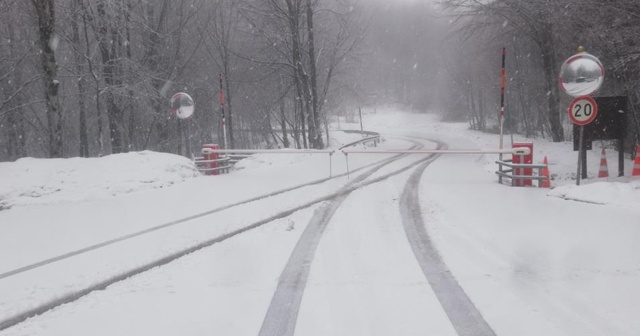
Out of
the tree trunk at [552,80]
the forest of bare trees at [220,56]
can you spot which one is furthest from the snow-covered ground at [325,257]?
the tree trunk at [552,80]

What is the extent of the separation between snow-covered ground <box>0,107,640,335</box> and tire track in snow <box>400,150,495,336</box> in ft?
0.30

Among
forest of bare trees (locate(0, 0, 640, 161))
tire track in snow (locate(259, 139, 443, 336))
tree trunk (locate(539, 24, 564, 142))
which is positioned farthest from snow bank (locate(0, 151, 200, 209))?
tree trunk (locate(539, 24, 564, 142))

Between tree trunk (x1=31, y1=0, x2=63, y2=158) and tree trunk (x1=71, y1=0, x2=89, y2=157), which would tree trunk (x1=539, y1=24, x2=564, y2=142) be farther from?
tree trunk (x1=31, y1=0, x2=63, y2=158)

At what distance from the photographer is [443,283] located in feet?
15.4

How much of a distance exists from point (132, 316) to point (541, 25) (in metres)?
25.6

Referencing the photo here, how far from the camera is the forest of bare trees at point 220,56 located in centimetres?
1619

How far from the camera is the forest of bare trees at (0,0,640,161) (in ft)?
53.1

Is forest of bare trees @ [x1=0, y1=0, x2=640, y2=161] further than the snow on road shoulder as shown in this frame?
Yes

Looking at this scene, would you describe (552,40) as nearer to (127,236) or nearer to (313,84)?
(313,84)

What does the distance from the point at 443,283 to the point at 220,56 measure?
2888 cm

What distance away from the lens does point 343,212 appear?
841 cm

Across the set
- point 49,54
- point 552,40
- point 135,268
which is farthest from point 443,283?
point 552,40

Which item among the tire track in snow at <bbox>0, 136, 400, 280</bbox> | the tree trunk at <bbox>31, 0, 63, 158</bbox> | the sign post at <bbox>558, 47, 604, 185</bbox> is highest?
the tree trunk at <bbox>31, 0, 63, 158</bbox>

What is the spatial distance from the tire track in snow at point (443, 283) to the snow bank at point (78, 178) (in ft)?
25.1
